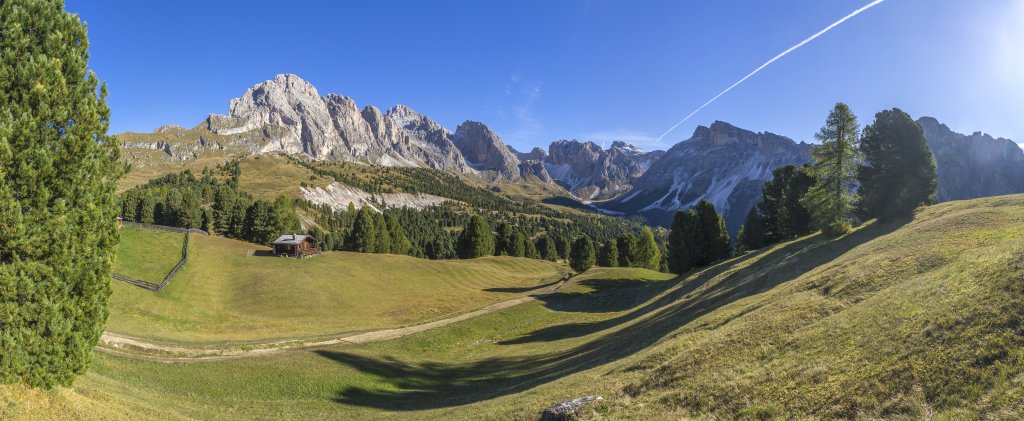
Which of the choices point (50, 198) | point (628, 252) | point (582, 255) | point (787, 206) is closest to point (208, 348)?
point (50, 198)

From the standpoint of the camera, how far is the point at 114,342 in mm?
32312

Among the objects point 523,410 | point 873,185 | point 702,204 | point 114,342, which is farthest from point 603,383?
point 702,204

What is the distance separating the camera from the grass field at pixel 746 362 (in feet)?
39.6

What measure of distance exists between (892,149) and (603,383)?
47.2 m

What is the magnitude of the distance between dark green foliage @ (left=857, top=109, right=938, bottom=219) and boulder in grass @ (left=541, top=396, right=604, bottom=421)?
148 ft

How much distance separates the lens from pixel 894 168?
45.3 m

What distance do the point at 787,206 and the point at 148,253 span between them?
99.2m

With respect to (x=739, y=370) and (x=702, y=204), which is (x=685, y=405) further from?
(x=702, y=204)

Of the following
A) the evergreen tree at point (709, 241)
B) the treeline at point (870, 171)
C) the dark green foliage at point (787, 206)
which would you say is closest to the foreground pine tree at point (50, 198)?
the treeline at point (870, 171)

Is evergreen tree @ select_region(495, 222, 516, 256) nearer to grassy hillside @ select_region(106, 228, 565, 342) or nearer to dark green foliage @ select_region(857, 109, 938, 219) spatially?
grassy hillside @ select_region(106, 228, 565, 342)

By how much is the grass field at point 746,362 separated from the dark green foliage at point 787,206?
26.7m

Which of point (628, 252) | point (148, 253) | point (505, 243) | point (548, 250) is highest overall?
point (505, 243)

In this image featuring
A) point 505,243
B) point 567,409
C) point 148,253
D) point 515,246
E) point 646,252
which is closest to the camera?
point 567,409

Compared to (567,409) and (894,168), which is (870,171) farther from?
(567,409)
